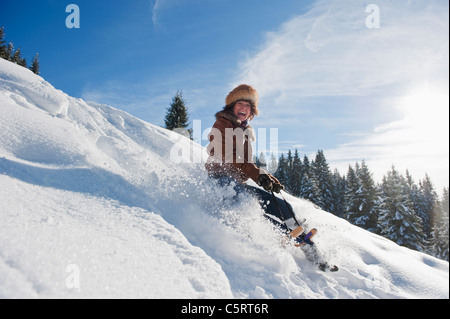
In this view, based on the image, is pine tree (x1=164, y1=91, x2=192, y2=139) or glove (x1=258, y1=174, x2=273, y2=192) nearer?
glove (x1=258, y1=174, x2=273, y2=192)

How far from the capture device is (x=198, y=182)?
12.6 ft

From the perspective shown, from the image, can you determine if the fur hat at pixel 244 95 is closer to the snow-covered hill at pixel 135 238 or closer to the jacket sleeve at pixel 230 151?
the jacket sleeve at pixel 230 151

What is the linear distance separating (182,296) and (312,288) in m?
1.61

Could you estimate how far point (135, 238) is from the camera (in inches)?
83.8

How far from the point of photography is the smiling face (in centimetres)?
444

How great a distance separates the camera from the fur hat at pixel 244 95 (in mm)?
4578

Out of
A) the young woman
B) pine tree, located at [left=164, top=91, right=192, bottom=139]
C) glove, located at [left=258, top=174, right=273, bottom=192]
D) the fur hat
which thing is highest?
pine tree, located at [left=164, top=91, right=192, bottom=139]

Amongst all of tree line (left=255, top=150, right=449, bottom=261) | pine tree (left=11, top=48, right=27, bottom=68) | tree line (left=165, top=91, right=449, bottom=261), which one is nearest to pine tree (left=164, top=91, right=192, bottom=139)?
tree line (left=165, top=91, right=449, bottom=261)

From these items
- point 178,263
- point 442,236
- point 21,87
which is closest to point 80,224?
point 178,263

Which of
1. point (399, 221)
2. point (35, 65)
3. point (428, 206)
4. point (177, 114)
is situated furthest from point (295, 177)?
point (35, 65)

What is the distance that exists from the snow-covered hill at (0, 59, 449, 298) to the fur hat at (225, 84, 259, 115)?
5.97ft

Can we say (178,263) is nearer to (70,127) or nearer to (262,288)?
(262,288)

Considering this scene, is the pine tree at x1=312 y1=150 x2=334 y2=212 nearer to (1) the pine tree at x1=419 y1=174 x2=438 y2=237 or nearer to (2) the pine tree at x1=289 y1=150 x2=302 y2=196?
(2) the pine tree at x1=289 y1=150 x2=302 y2=196

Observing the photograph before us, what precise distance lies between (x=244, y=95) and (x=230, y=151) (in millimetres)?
1535
